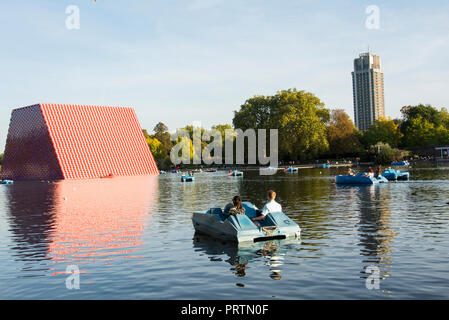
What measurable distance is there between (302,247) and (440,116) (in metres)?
134

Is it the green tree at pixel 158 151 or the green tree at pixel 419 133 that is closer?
the green tree at pixel 419 133

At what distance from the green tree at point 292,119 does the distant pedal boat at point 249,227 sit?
99393 millimetres

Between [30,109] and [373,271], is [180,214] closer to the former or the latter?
[373,271]

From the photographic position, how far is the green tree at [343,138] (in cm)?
12694

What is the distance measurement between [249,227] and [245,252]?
123 cm

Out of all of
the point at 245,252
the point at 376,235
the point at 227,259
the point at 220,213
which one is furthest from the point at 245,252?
the point at 376,235

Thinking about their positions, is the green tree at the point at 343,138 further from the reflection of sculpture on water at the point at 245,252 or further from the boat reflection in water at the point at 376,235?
the reflection of sculpture on water at the point at 245,252

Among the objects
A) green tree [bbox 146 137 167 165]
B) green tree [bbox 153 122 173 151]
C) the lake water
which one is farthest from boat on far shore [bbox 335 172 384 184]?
green tree [bbox 153 122 173 151]

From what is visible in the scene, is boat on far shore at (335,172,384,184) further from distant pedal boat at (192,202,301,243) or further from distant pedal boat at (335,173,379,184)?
distant pedal boat at (192,202,301,243)

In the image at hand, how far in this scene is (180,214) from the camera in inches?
1002

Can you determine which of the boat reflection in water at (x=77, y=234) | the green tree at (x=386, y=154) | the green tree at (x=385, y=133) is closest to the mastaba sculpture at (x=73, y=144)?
the green tree at (x=386, y=154)

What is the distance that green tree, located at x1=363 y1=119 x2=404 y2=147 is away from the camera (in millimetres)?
128375

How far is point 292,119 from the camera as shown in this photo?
115 m

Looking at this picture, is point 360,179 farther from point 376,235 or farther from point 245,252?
point 245,252
